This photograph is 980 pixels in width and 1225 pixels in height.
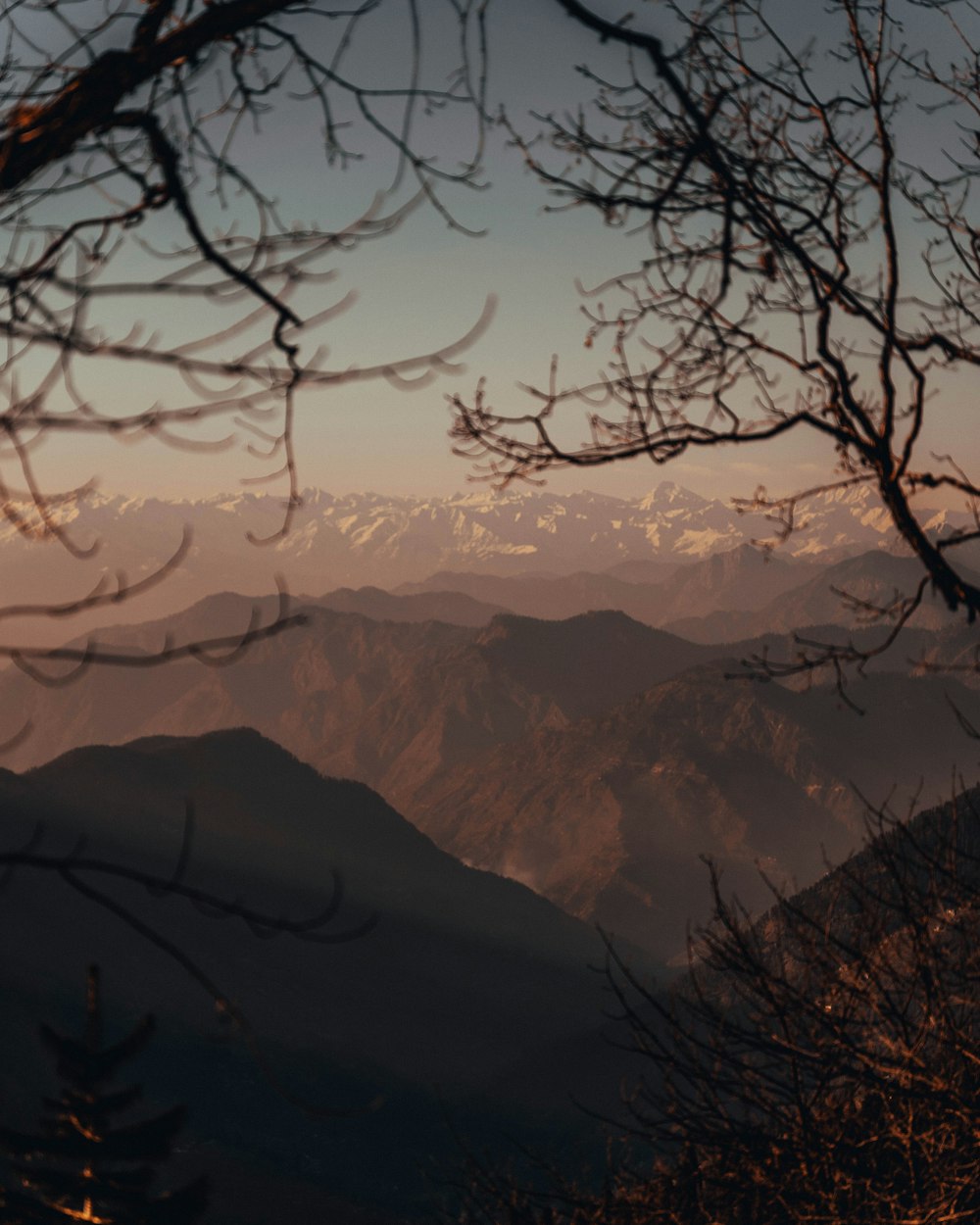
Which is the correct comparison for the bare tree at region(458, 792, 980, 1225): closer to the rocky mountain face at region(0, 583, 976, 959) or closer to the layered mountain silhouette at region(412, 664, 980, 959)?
the rocky mountain face at region(0, 583, 976, 959)

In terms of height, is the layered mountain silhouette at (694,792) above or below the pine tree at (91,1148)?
below

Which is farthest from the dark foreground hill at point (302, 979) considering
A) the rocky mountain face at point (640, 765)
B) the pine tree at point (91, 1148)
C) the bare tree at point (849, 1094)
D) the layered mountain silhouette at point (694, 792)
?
the bare tree at point (849, 1094)

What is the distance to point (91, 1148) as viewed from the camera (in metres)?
6.16

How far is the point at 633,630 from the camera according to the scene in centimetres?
15300

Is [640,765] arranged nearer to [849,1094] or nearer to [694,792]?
[694,792]

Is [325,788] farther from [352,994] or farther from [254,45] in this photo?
[254,45]

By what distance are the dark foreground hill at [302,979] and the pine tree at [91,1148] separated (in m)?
27.6

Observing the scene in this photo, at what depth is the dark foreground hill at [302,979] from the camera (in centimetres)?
4800

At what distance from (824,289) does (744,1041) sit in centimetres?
322

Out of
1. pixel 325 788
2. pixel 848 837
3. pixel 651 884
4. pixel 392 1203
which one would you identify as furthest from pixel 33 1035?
pixel 848 837

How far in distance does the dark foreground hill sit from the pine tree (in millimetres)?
27559

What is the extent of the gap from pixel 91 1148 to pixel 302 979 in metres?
59.3

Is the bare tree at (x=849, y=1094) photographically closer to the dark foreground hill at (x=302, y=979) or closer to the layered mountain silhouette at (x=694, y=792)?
the dark foreground hill at (x=302, y=979)

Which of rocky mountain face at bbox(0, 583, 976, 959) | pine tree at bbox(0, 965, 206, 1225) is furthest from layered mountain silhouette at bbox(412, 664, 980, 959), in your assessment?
pine tree at bbox(0, 965, 206, 1225)
